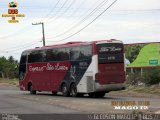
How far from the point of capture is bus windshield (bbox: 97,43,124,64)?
3241cm

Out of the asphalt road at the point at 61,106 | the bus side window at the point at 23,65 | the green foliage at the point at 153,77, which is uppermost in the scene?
the bus side window at the point at 23,65

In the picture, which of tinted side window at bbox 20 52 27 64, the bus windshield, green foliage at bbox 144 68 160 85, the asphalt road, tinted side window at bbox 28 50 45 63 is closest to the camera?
the asphalt road

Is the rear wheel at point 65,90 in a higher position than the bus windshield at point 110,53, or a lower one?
lower

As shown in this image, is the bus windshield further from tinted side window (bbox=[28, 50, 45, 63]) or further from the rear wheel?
tinted side window (bbox=[28, 50, 45, 63])

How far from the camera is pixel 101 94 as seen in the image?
115ft

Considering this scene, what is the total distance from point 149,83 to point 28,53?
426 inches

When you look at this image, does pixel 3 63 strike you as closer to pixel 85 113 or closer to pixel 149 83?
pixel 149 83

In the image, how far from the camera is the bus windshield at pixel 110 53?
3241 cm

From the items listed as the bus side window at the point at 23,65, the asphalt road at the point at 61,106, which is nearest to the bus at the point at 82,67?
the bus side window at the point at 23,65

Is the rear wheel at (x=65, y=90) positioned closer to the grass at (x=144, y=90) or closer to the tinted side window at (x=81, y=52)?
the tinted side window at (x=81, y=52)

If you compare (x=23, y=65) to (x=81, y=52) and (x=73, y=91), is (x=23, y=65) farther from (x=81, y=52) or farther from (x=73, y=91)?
(x=81, y=52)

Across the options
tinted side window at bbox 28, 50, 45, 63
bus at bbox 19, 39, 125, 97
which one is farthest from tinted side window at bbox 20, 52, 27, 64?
bus at bbox 19, 39, 125, 97

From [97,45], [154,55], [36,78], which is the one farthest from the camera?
[154,55]

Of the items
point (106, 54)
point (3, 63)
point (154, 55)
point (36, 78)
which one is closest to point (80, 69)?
point (106, 54)
